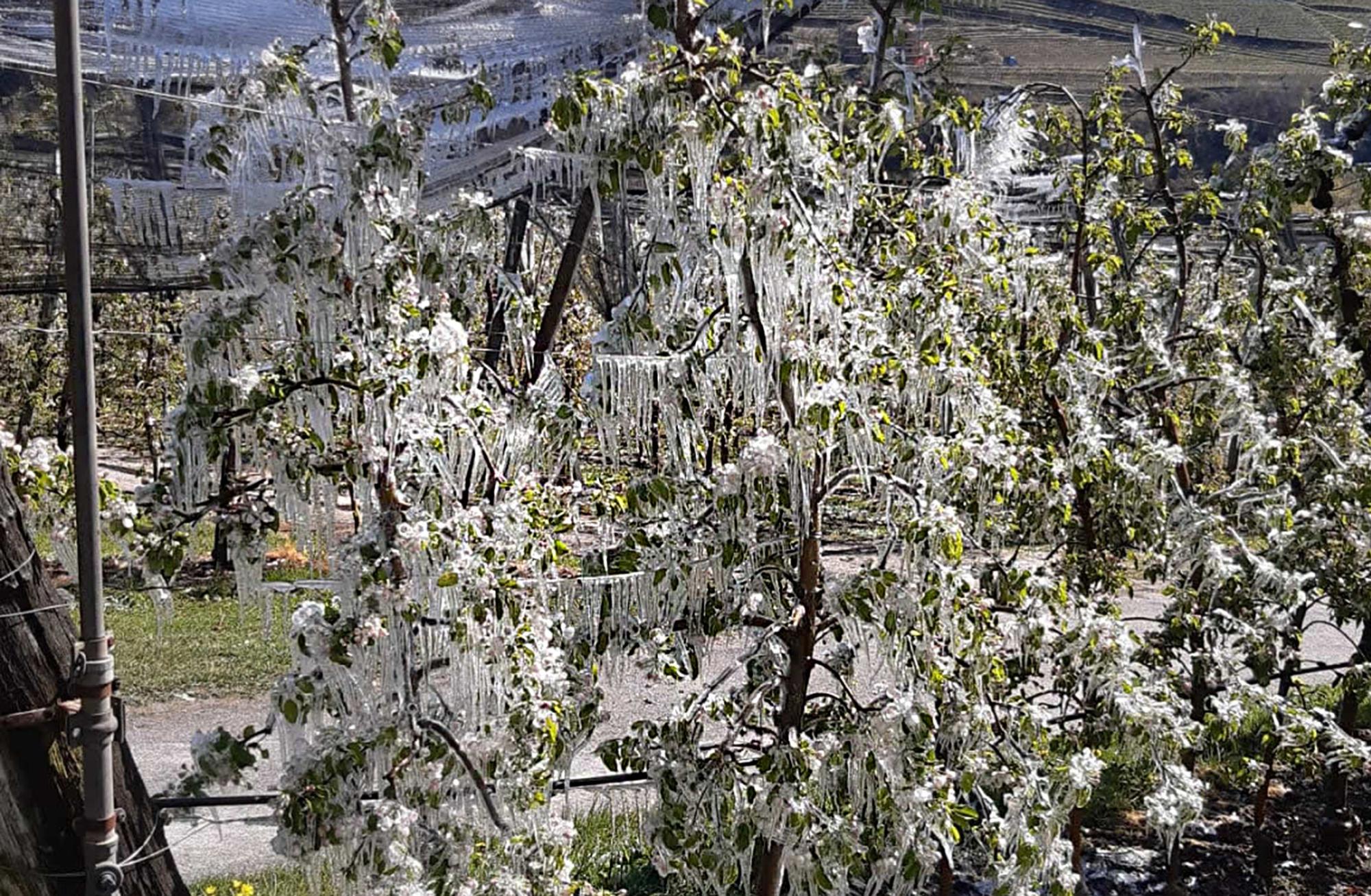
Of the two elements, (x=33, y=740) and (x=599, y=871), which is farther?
(x=599, y=871)

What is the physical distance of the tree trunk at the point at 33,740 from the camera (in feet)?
8.02

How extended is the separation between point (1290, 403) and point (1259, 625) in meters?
0.73

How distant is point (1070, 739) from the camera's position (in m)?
3.25

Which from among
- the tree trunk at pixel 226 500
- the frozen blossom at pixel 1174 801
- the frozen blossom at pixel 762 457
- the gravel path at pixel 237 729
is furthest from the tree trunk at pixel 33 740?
the frozen blossom at pixel 1174 801

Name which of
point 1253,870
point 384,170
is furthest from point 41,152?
point 1253,870

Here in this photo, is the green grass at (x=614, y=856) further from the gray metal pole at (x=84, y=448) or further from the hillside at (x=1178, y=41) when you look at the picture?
the hillside at (x=1178, y=41)

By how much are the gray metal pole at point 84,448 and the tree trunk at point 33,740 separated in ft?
0.53

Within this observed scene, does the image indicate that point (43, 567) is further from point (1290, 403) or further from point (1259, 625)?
point (1290, 403)

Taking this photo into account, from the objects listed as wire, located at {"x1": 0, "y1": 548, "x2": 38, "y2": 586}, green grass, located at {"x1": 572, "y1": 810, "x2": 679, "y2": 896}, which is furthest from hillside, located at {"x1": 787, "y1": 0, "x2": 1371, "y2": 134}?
wire, located at {"x1": 0, "y1": 548, "x2": 38, "y2": 586}

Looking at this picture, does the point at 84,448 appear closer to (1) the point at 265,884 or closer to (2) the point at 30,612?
(2) the point at 30,612

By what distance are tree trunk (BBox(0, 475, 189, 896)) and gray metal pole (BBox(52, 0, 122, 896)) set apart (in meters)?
0.16

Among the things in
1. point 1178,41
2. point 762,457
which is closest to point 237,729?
point 762,457

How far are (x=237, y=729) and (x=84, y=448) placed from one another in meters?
4.64

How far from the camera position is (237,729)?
254 inches
